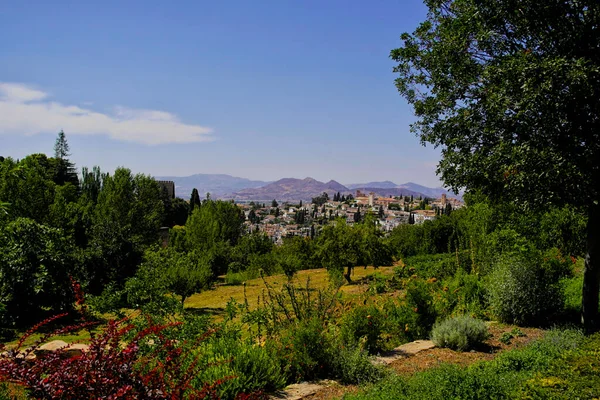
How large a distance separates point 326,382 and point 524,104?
5356mm

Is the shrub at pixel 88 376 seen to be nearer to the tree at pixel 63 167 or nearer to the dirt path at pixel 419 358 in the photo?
the dirt path at pixel 419 358

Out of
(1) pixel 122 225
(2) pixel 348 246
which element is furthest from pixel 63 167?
(2) pixel 348 246

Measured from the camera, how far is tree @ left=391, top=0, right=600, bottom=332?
620 cm

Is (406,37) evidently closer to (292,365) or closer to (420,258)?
(292,365)

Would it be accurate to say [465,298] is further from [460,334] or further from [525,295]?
[460,334]

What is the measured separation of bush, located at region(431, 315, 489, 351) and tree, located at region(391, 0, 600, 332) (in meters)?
2.18

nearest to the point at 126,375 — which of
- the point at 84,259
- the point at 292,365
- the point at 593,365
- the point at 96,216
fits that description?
the point at 292,365

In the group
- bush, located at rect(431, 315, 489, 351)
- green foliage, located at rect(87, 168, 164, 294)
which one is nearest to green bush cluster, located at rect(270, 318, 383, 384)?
bush, located at rect(431, 315, 489, 351)

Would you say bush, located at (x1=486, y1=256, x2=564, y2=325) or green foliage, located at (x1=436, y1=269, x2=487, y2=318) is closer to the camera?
bush, located at (x1=486, y1=256, x2=564, y2=325)

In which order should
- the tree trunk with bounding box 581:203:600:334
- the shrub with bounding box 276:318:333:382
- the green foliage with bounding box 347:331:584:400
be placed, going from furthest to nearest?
the tree trunk with bounding box 581:203:600:334
the shrub with bounding box 276:318:333:382
the green foliage with bounding box 347:331:584:400

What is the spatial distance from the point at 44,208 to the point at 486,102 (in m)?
22.3

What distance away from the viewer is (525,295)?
819 cm

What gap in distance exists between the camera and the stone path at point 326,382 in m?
5.04

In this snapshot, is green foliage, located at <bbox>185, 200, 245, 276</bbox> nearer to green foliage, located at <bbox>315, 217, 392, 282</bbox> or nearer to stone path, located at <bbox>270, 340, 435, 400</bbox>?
green foliage, located at <bbox>315, 217, 392, 282</bbox>
